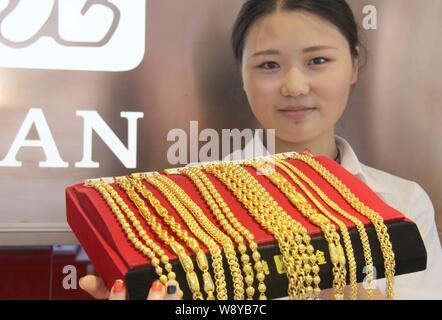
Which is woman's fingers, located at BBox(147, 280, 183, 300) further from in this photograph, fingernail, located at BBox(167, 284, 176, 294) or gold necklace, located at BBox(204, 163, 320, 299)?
gold necklace, located at BBox(204, 163, 320, 299)

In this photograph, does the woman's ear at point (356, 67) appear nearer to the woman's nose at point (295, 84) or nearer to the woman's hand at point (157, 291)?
the woman's nose at point (295, 84)

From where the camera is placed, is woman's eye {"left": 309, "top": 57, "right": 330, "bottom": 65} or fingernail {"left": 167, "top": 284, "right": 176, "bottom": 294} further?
woman's eye {"left": 309, "top": 57, "right": 330, "bottom": 65}

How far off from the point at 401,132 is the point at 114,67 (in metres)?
0.48

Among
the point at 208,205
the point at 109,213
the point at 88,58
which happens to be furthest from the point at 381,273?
the point at 88,58

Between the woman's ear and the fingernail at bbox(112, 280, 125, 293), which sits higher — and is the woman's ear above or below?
above

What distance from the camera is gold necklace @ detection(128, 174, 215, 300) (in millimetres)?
529

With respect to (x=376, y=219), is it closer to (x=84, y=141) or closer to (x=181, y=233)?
(x=181, y=233)

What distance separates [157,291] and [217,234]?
0.31 feet

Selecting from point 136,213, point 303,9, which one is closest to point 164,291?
point 136,213

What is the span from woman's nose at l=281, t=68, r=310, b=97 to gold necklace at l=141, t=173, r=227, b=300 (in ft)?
0.93

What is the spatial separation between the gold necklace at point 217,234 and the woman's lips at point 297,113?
0.88 feet

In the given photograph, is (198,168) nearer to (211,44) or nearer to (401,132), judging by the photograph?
(211,44)

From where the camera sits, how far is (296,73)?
80 centimetres

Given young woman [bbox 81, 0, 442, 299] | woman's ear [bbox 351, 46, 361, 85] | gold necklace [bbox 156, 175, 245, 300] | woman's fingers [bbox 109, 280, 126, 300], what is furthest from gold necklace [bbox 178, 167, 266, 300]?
woman's ear [bbox 351, 46, 361, 85]
